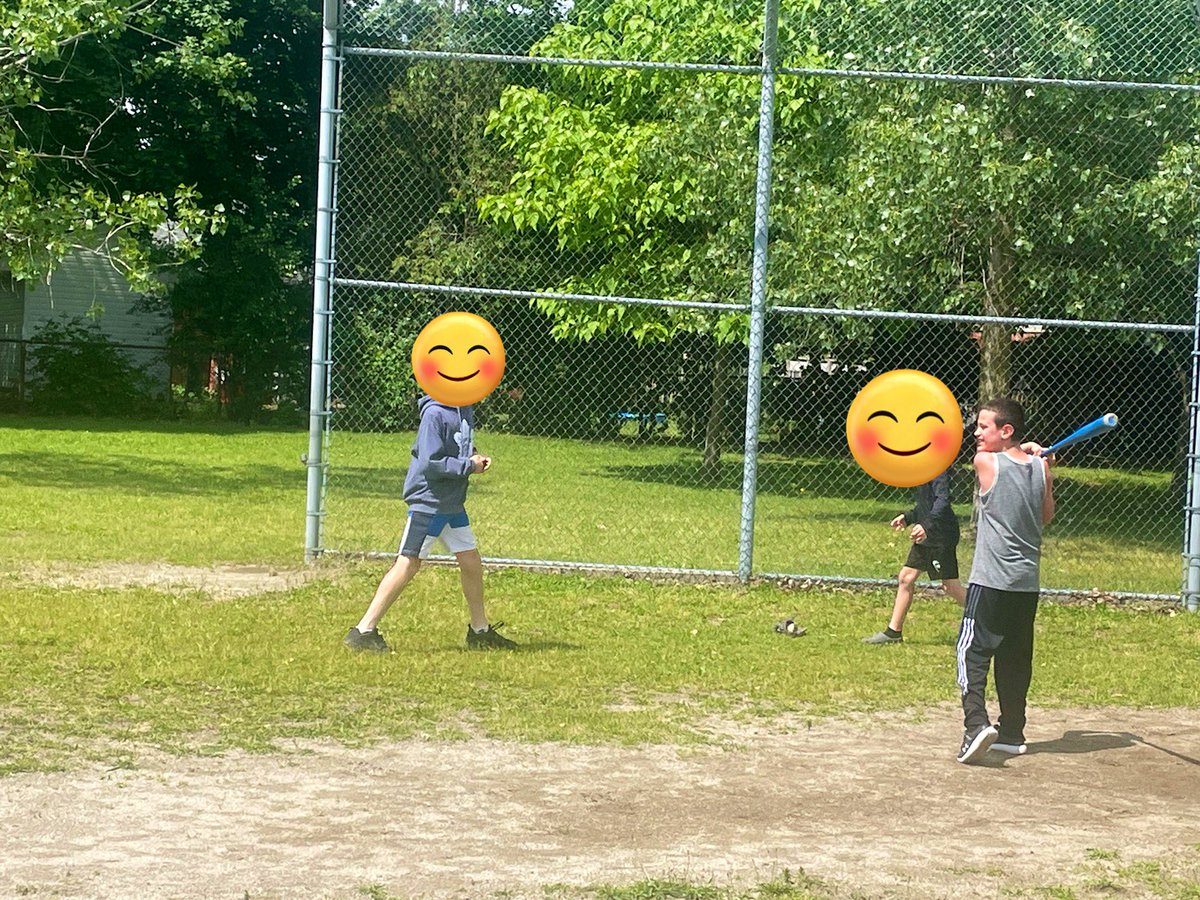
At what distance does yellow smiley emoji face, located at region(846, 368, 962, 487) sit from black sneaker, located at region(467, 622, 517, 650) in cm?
229

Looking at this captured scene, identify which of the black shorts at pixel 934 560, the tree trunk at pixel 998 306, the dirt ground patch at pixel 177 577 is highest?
the tree trunk at pixel 998 306

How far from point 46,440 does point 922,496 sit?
18120mm

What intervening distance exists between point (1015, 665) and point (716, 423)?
14524 mm

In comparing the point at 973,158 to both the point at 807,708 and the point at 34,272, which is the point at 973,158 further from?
the point at 34,272

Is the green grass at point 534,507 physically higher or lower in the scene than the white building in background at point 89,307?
lower

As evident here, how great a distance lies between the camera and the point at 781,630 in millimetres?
9930

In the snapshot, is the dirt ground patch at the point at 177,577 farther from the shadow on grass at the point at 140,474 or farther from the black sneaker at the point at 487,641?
the shadow on grass at the point at 140,474

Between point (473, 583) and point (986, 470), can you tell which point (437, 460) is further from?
point (986, 470)

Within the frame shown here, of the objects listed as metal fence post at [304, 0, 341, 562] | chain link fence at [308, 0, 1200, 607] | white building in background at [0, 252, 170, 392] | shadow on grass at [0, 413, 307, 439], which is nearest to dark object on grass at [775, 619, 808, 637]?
chain link fence at [308, 0, 1200, 607]

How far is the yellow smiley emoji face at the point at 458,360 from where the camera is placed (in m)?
9.10

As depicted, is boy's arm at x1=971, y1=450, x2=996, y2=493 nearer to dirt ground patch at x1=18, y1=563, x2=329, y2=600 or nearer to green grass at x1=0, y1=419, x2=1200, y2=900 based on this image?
green grass at x1=0, y1=419, x2=1200, y2=900

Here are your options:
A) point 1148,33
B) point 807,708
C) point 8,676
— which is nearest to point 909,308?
point 1148,33

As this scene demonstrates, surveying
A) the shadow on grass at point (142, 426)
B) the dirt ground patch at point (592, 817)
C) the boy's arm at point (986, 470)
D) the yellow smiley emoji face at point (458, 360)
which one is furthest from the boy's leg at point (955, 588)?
the shadow on grass at point (142, 426)

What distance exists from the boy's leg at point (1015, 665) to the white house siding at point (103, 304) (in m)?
29.3
